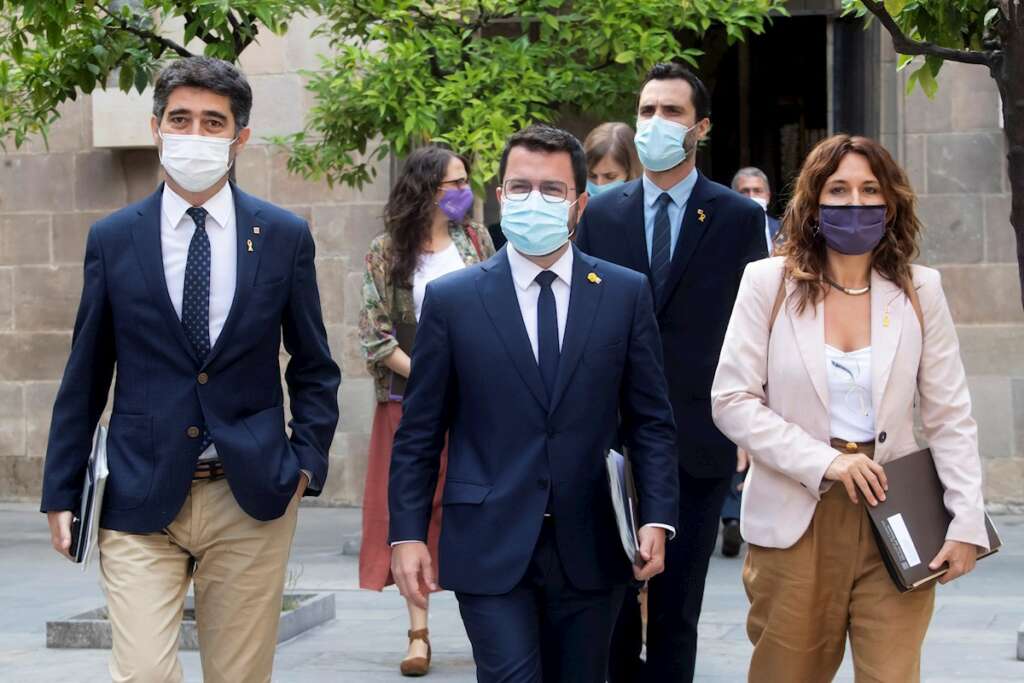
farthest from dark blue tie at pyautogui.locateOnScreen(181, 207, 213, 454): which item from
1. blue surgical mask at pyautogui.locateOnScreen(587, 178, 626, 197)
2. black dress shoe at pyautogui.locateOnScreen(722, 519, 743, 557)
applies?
black dress shoe at pyautogui.locateOnScreen(722, 519, 743, 557)

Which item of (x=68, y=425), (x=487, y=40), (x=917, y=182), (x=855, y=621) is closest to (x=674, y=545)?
(x=855, y=621)

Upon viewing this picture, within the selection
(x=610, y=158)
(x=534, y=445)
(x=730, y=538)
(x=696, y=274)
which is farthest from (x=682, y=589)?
(x=730, y=538)

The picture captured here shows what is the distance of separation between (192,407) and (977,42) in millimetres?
3293

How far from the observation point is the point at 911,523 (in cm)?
482

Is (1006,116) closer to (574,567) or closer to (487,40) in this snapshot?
(574,567)

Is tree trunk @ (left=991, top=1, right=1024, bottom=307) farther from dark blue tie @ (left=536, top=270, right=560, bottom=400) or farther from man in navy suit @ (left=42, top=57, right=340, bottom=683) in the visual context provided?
man in navy suit @ (left=42, top=57, right=340, bottom=683)

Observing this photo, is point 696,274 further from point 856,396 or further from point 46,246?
point 46,246

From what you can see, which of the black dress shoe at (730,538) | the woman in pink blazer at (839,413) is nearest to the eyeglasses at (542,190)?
the woman in pink blazer at (839,413)

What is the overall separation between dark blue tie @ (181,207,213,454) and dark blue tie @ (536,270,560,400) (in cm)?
92

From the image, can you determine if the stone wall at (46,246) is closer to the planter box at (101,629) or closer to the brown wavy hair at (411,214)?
the planter box at (101,629)

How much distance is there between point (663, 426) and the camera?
4824 mm

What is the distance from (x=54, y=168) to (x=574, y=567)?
1054 cm

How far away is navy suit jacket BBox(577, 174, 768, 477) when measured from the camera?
589 centimetres

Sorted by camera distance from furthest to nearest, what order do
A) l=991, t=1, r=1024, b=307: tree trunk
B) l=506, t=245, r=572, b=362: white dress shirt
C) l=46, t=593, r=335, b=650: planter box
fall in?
l=46, t=593, r=335, b=650: planter box
l=991, t=1, r=1024, b=307: tree trunk
l=506, t=245, r=572, b=362: white dress shirt
